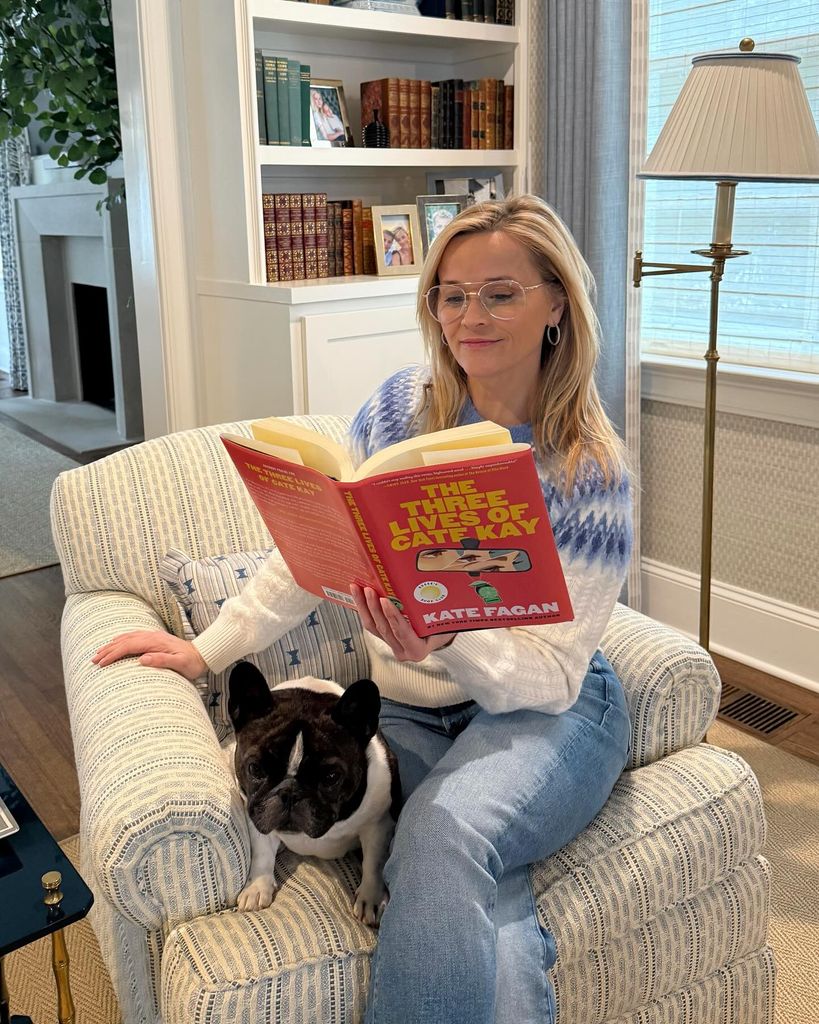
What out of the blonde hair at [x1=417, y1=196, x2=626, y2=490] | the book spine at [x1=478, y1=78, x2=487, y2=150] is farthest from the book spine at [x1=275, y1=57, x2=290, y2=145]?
the blonde hair at [x1=417, y1=196, x2=626, y2=490]

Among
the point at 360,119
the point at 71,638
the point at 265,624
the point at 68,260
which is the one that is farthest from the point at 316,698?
the point at 68,260

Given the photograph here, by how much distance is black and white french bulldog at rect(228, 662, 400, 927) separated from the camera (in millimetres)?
1224

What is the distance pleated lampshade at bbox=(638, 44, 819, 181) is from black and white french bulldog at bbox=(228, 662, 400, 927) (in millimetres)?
1271

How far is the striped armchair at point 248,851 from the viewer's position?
1152mm

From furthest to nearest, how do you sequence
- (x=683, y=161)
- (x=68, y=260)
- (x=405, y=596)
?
(x=68, y=260) < (x=683, y=161) < (x=405, y=596)

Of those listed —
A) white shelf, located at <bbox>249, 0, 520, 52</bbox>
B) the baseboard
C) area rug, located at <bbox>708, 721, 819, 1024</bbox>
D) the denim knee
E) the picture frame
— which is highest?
white shelf, located at <bbox>249, 0, 520, 52</bbox>

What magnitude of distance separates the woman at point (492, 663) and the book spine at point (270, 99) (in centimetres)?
125

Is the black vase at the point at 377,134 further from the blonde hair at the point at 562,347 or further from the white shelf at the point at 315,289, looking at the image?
the blonde hair at the point at 562,347

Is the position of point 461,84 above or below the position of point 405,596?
above

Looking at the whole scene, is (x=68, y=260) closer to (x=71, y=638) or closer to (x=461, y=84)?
(x=461, y=84)

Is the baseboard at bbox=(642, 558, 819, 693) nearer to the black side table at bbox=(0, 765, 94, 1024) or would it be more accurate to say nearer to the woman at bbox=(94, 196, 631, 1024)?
the woman at bbox=(94, 196, 631, 1024)

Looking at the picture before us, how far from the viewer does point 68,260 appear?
5.80 meters

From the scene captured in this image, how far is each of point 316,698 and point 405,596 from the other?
0.27 metres

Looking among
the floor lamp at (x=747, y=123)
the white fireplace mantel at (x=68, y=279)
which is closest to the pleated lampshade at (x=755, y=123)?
the floor lamp at (x=747, y=123)
